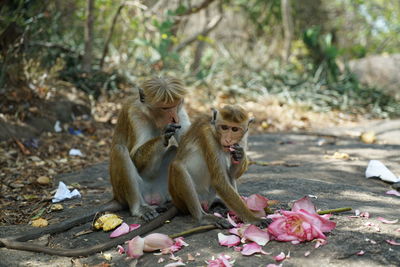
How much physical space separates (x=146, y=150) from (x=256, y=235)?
1426mm

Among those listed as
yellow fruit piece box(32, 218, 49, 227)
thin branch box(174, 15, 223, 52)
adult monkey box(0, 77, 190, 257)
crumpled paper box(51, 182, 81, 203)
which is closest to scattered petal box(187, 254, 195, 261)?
adult monkey box(0, 77, 190, 257)

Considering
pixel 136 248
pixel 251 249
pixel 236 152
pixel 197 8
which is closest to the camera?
pixel 251 249

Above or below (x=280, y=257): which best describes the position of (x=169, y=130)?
above

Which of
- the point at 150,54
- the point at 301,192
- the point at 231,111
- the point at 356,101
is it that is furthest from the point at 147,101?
the point at 356,101

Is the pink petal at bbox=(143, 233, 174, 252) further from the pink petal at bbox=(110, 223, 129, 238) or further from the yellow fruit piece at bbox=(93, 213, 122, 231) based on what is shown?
the yellow fruit piece at bbox=(93, 213, 122, 231)

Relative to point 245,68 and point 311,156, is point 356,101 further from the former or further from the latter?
point 311,156

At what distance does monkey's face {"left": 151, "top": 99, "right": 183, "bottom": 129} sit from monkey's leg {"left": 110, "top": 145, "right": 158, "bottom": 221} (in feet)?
1.35

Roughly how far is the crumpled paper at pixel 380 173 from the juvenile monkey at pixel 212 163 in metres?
2.11

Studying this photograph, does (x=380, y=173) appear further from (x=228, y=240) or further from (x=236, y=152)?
(x=228, y=240)

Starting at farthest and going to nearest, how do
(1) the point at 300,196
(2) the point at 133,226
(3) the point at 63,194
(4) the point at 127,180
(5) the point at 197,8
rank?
(5) the point at 197,8
(3) the point at 63,194
(1) the point at 300,196
(4) the point at 127,180
(2) the point at 133,226

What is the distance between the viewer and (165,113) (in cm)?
446

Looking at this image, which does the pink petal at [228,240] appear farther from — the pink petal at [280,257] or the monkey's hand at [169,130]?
the monkey's hand at [169,130]

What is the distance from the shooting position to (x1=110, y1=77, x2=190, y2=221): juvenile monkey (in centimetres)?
438

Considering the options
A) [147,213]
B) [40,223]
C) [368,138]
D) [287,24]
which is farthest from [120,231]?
[287,24]
